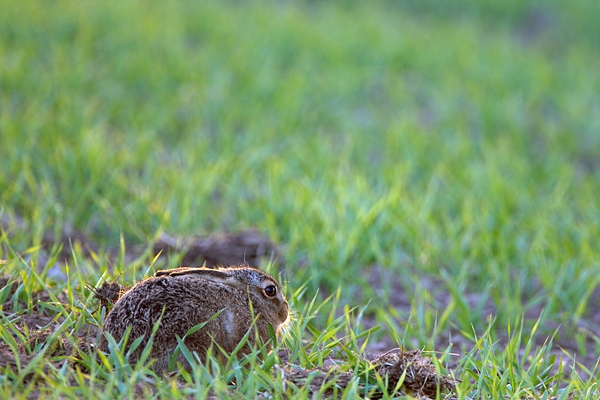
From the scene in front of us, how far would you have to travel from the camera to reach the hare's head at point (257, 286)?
7.68 ft

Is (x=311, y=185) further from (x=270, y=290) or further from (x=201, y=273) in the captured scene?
(x=201, y=273)

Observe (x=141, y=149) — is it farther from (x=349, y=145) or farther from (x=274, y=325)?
(x=274, y=325)

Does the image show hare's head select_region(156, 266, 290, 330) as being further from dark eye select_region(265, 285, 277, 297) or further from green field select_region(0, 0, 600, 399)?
green field select_region(0, 0, 600, 399)

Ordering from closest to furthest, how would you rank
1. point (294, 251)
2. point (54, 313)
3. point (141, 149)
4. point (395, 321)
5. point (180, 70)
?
point (54, 313) → point (395, 321) → point (294, 251) → point (141, 149) → point (180, 70)

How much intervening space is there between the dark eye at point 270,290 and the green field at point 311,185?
0.64 ft

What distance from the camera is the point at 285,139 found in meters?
5.77

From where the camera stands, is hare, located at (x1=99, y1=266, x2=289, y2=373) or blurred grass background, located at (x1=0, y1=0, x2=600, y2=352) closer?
hare, located at (x1=99, y1=266, x2=289, y2=373)

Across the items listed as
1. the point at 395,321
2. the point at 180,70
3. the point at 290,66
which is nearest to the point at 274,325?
the point at 395,321

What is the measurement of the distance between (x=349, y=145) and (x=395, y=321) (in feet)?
7.68

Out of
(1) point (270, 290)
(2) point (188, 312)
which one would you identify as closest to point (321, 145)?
(1) point (270, 290)

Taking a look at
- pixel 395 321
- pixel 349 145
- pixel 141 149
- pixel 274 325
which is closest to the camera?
pixel 274 325

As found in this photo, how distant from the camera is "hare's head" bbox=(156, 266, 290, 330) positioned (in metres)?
2.34

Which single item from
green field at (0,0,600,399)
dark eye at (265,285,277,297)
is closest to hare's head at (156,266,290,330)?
dark eye at (265,285,277,297)

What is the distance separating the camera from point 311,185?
16.0ft
